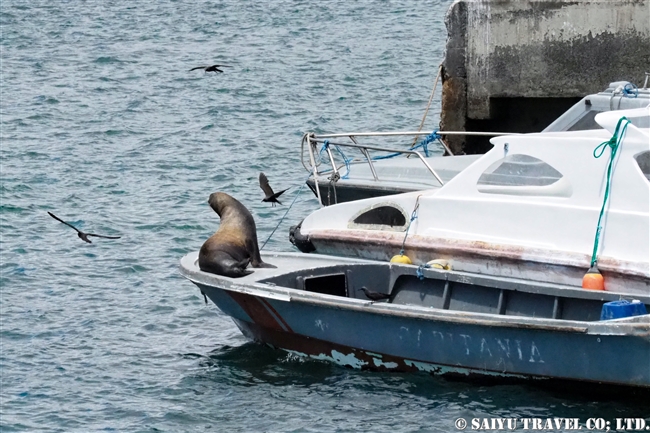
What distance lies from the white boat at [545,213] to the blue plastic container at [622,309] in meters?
0.58

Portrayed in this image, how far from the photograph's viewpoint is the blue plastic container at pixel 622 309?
8.88m

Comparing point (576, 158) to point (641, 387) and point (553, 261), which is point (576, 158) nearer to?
point (553, 261)

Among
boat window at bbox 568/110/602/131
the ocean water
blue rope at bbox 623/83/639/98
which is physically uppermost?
blue rope at bbox 623/83/639/98

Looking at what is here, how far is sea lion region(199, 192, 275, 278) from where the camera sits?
10930mm

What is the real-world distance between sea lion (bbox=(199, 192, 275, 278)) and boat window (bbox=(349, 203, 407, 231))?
1.20 meters

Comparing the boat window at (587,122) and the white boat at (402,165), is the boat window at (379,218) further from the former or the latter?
the boat window at (587,122)

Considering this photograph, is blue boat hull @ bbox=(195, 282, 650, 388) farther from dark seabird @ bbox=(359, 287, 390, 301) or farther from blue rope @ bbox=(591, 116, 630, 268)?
blue rope @ bbox=(591, 116, 630, 268)

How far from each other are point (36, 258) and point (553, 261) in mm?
7250

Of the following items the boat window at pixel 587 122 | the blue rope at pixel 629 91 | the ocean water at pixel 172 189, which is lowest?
the ocean water at pixel 172 189

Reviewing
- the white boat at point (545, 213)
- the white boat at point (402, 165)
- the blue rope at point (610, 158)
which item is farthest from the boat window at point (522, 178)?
the white boat at point (402, 165)

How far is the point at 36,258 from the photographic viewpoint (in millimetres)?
14742

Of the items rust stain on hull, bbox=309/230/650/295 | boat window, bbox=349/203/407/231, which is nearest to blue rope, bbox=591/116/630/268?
rust stain on hull, bbox=309/230/650/295

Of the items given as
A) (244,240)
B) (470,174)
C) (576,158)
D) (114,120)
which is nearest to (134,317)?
(244,240)

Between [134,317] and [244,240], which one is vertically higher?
[244,240]
